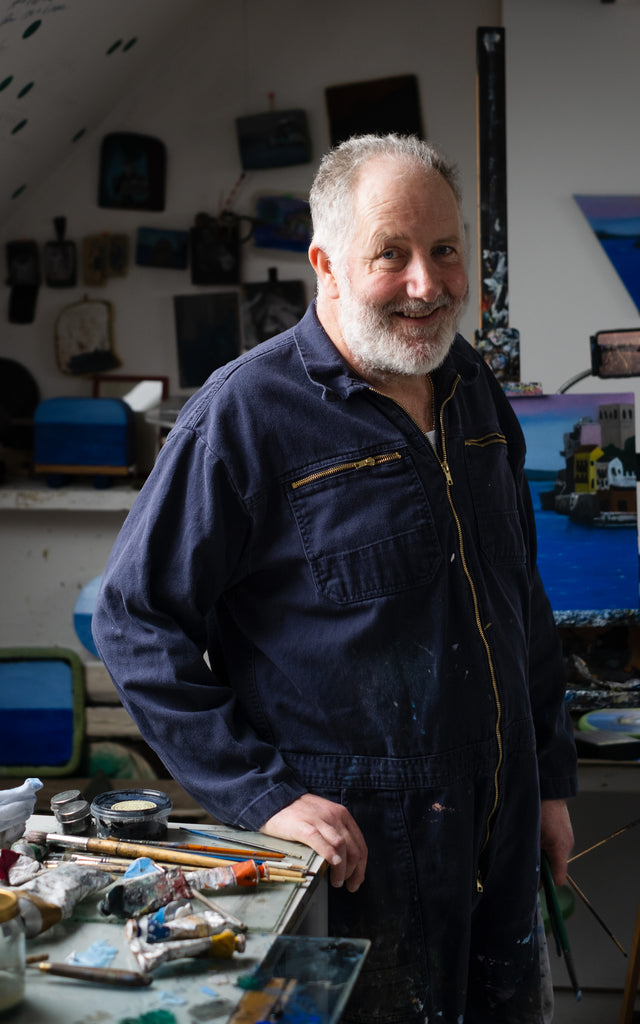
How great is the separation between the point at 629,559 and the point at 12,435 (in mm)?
1957

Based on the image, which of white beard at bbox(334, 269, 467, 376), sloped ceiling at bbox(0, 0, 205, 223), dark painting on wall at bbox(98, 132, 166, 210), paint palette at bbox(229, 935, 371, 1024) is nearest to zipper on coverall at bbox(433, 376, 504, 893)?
white beard at bbox(334, 269, 467, 376)

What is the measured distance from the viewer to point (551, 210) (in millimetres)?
2193

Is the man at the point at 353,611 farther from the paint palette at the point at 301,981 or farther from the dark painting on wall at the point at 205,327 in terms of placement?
the dark painting on wall at the point at 205,327

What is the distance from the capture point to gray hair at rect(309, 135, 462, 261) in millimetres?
1296

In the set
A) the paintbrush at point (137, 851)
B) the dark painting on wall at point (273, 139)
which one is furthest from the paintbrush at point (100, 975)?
the dark painting on wall at point (273, 139)

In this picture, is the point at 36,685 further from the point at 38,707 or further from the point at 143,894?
the point at 143,894

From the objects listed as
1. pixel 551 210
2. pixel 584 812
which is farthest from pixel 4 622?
pixel 551 210

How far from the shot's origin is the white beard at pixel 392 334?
1.29 meters

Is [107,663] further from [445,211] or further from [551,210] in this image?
[551,210]

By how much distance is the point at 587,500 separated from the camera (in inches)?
85.3

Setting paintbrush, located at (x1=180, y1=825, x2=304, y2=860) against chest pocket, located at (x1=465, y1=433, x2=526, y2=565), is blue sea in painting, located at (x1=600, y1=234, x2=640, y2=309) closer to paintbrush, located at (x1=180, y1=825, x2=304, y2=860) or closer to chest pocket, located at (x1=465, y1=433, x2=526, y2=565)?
chest pocket, located at (x1=465, y1=433, x2=526, y2=565)

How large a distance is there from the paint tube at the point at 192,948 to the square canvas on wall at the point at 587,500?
1.35 meters

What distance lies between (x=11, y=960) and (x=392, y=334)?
81 cm

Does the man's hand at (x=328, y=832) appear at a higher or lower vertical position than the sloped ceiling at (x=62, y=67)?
lower
